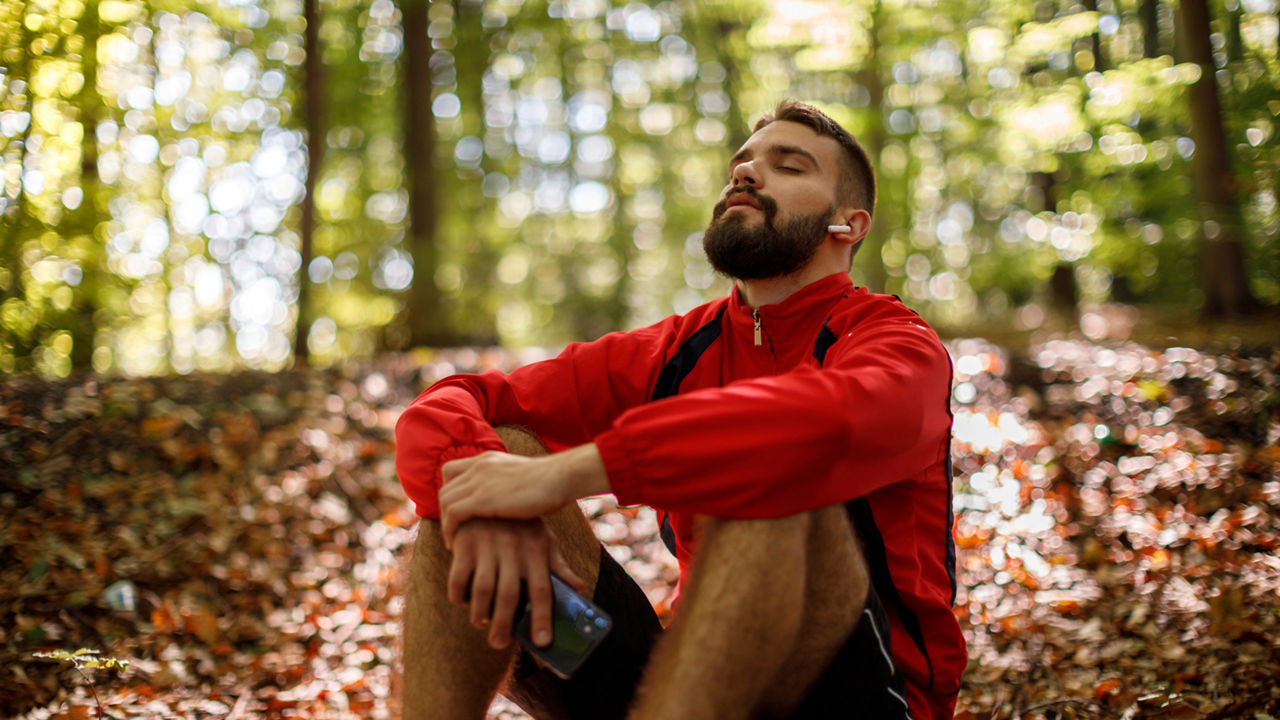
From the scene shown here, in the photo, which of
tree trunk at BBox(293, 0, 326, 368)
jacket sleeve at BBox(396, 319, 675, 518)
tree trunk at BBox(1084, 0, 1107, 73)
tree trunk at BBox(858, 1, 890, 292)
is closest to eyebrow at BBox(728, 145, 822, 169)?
jacket sleeve at BBox(396, 319, 675, 518)

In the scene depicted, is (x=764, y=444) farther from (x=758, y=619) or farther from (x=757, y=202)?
(x=757, y=202)

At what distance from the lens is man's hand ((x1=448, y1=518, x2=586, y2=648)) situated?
1.61 metres

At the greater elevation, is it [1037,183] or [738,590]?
[1037,183]

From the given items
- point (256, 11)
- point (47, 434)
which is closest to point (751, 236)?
point (47, 434)

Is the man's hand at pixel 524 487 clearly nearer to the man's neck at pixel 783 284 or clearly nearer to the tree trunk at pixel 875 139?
the man's neck at pixel 783 284

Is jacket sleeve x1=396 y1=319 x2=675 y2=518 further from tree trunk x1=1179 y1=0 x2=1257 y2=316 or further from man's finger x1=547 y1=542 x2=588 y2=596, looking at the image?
tree trunk x1=1179 y1=0 x2=1257 y2=316

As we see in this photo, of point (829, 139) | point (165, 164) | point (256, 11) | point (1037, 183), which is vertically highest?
point (256, 11)

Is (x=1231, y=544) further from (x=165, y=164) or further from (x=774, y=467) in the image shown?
(x=165, y=164)

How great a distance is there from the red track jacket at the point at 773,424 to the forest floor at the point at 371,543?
1.37 m

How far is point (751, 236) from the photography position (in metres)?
2.31

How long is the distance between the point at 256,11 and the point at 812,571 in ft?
30.1

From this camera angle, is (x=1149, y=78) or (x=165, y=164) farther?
(x=165, y=164)

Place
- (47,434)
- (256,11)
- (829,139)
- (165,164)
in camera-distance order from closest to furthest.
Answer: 1. (829,139)
2. (47,434)
3. (256,11)
4. (165,164)

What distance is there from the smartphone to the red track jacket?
0.88 ft
